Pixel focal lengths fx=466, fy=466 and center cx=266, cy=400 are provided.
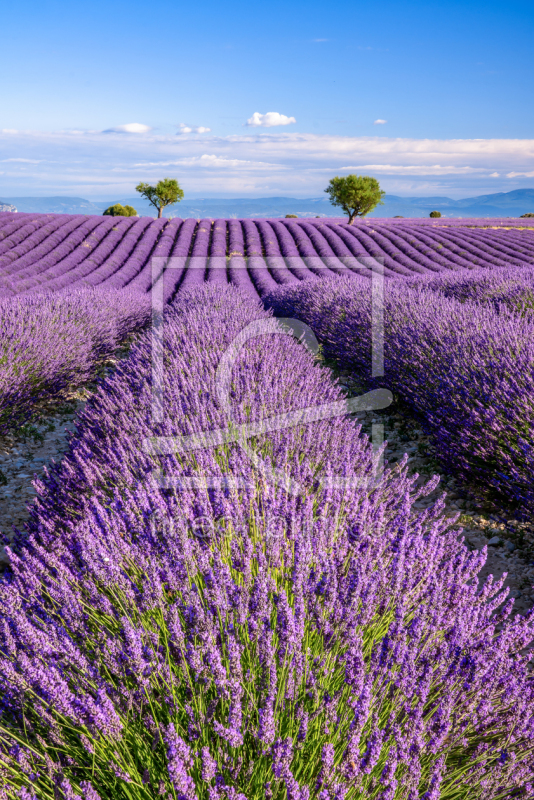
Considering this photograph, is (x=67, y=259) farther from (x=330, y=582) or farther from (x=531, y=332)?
(x=330, y=582)

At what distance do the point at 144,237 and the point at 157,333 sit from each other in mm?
14477

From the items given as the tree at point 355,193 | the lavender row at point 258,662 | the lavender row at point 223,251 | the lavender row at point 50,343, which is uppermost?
the tree at point 355,193

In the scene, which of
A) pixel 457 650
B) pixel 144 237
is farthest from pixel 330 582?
pixel 144 237

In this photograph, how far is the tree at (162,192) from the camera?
2905cm

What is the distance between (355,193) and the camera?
24375mm

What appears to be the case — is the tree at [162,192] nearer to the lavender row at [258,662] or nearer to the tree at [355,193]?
the tree at [355,193]

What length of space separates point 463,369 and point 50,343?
4.31 m

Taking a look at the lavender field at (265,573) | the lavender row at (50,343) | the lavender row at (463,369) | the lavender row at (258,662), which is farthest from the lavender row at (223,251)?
the lavender row at (258,662)

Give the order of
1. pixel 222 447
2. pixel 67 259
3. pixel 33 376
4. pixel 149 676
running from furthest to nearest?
pixel 67 259, pixel 33 376, pixel 222 447, pixel 149 676

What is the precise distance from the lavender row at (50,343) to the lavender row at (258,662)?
2.78 m

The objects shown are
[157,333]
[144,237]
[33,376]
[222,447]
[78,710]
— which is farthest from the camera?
[144,237]

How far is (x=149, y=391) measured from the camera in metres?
3.54

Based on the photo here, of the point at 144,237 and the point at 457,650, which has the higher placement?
the point at 144,237

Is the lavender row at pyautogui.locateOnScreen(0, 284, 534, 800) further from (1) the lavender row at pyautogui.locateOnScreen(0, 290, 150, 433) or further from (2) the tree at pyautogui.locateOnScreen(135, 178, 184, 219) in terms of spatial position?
(2) the tree at pyautogui.locateOnScreen(135, 178, 184, 219)
